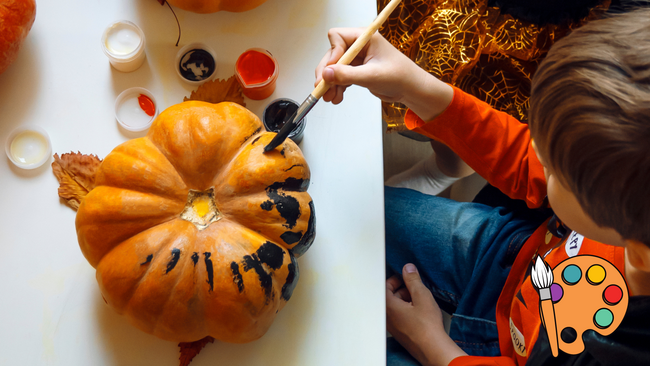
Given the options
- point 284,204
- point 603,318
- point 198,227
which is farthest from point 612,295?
point 198,227

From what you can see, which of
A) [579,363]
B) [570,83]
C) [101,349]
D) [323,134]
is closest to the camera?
[570,83]

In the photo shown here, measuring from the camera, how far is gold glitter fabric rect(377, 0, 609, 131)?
2.79 ft

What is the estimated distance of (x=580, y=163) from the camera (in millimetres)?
436

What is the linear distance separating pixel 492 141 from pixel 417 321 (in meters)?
0.45

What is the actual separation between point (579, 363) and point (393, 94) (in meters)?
0.52

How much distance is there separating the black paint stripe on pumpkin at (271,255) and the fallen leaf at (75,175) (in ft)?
1.20

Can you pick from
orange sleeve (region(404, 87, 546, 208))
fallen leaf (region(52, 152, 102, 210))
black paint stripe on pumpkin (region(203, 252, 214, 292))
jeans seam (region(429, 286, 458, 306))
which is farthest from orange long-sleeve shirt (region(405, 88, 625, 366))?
fallen leaf (region(52, 152, 102, 210))

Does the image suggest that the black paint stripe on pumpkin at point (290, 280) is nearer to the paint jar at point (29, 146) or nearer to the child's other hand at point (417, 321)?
the child's other hand at point (417, 321)

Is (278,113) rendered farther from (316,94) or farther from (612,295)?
(612,295)

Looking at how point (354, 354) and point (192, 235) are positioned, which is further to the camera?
point (354, 354)

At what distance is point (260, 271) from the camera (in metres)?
0.57

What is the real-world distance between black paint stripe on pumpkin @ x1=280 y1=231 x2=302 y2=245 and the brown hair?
366mm

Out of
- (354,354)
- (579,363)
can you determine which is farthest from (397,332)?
(579,363)

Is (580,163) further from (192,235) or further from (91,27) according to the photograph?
(91,27)
